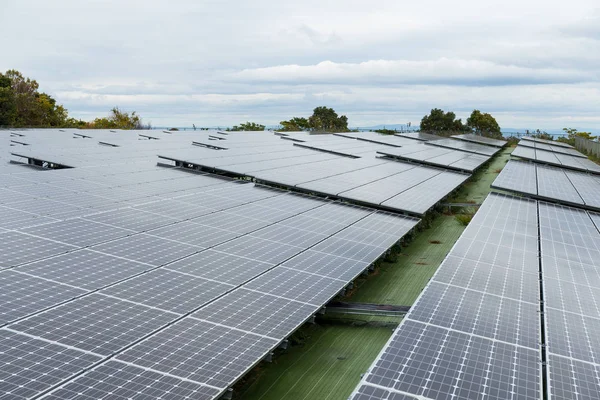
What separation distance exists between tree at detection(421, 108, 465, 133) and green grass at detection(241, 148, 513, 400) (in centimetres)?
10122

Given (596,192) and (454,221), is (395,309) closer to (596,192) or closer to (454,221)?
(454,221)

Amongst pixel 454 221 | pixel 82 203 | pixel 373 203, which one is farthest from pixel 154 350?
pixel 454 221

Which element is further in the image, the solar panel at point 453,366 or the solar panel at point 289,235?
the solar panel at point 289,235

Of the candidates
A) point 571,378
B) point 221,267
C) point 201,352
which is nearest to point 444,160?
point 221,267

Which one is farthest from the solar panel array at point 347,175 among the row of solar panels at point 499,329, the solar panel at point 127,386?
the solar panel at point 127,386

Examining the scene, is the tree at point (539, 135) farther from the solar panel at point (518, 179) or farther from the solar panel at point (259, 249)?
the solar panel at point (259, 249)

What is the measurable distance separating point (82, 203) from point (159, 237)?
5290mm

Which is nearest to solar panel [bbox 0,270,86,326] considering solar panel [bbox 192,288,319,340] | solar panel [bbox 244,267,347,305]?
solar panel [bbox 192,288,319,340]

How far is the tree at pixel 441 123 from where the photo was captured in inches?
4643

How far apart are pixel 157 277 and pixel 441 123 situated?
112 m

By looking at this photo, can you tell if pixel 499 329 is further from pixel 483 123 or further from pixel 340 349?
pixel 483 123

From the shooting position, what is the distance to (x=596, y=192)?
111 feet

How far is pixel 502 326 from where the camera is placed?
12.3m

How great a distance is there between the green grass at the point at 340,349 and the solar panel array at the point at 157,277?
118 cm
